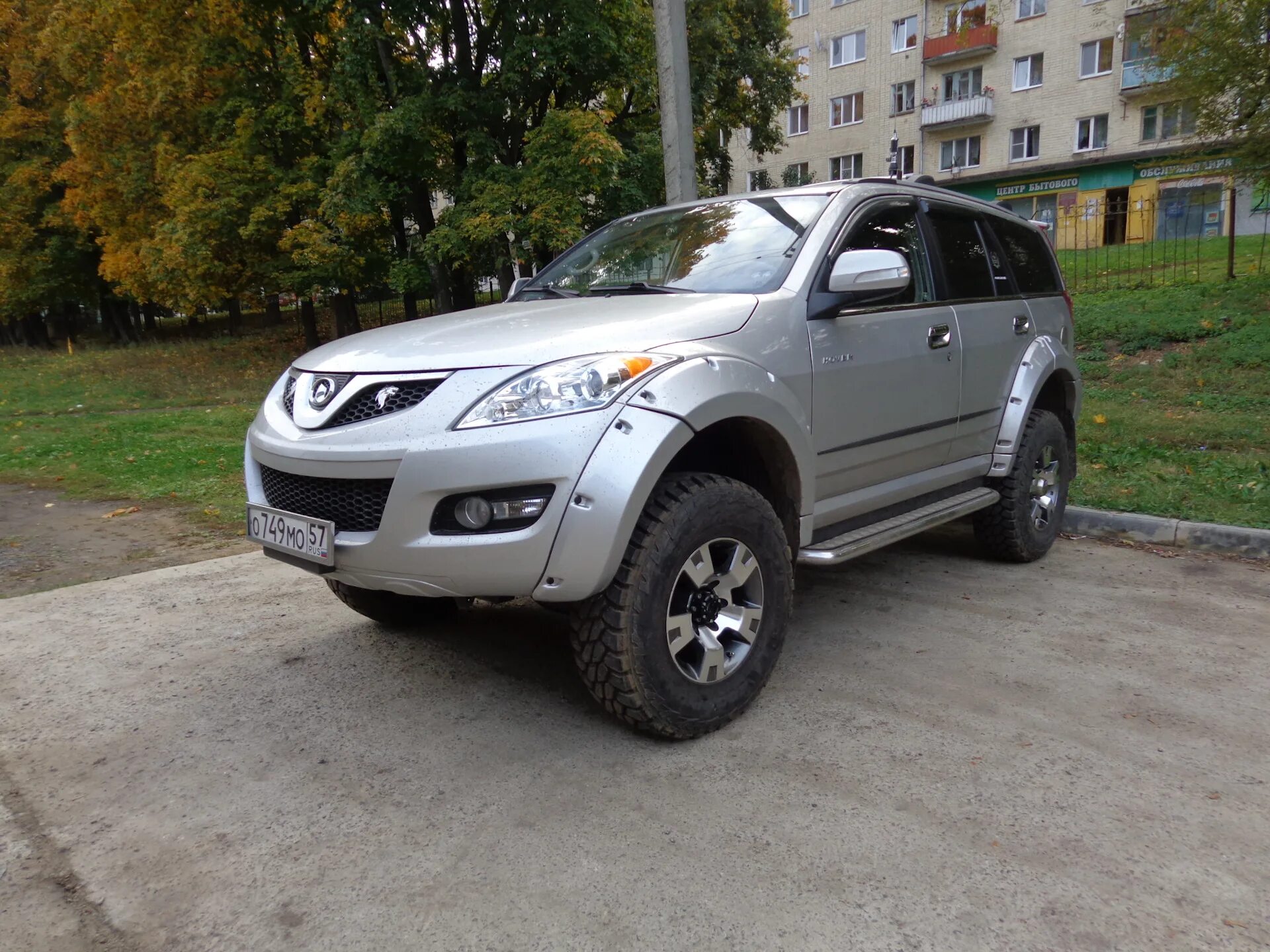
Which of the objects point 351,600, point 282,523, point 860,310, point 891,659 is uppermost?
point 860,310

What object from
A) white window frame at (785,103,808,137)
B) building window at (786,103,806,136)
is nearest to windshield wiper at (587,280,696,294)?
white window frame at (785,103,808,137)

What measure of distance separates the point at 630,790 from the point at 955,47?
3715cm

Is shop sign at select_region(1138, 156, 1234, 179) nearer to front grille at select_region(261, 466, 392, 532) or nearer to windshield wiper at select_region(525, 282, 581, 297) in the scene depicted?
windshield wiper at select_region(525, 282, 581, 297)

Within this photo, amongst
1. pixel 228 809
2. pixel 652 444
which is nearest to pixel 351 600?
pixel 228 809

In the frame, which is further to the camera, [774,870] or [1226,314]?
[1226,314]

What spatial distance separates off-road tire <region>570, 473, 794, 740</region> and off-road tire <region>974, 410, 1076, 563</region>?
2117mm

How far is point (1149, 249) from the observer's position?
14344mm

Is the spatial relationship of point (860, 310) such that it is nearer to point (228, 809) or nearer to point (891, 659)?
point (891, 659)

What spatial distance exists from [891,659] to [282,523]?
2.34 meters

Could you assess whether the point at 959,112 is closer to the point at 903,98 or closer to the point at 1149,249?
the point at 903,98

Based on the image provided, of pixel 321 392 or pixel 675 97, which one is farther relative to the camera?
pixel 675 97

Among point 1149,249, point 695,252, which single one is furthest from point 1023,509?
point 1149,249

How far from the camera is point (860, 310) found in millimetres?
3705

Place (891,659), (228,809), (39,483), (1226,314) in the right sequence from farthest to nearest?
1. (1226,314)
2. (39,483)
3. (891,659)
4. (228,809)
